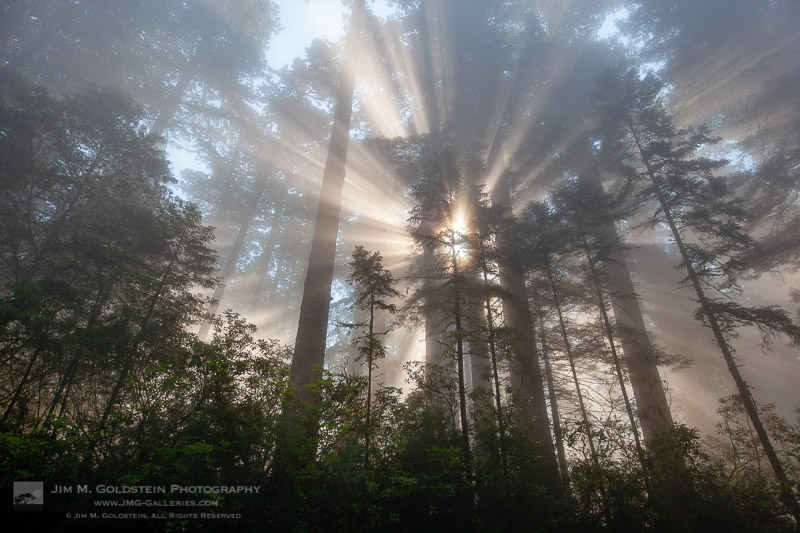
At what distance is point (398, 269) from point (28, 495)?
22196mm

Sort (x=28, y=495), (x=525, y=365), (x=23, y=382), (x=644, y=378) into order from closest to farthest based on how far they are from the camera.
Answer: (x=28, y=495), (x=23, y=382), (x=525, y=365), (x=644, y=378)

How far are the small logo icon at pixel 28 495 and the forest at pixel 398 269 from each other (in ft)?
0.09

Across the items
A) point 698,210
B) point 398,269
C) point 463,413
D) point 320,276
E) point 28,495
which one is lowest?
point 28,495

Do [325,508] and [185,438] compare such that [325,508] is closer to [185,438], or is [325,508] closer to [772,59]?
[185,438]

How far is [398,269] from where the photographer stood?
2538 cm

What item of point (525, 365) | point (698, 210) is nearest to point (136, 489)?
point (525, 365)

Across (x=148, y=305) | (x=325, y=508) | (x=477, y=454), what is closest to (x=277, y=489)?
Answer: (x=325, y=508)

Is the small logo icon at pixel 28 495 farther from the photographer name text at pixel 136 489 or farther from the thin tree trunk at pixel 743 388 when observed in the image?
the thin tree trunk at pixel 743 388

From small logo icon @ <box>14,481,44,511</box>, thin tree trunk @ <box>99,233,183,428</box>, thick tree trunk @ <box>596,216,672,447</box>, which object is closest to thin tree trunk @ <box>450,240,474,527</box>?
thick tree trunk @ <box>596,216,672,447</box>

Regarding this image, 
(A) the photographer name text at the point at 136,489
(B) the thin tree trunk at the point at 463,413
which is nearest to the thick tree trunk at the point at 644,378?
(B) the thin tree trunk at the point at 463,413

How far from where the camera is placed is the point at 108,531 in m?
3.75

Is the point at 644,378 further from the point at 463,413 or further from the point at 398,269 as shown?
the point at 398,269

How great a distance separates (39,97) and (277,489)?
60.4 ft

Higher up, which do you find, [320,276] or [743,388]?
[320,276]
